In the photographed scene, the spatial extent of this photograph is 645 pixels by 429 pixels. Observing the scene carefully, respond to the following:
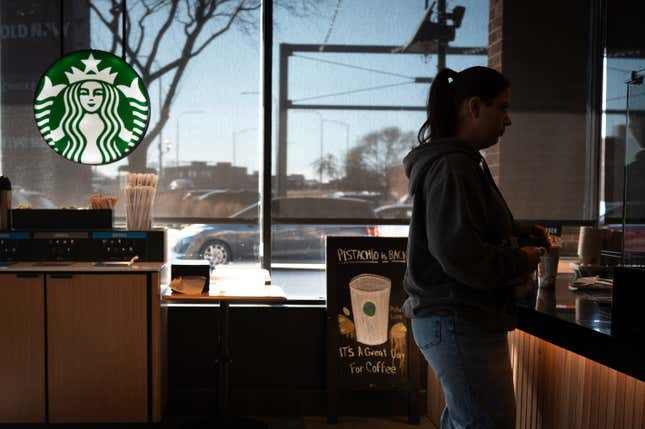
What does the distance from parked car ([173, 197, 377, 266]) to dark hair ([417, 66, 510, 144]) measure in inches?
97.9

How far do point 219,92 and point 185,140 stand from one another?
376 mm

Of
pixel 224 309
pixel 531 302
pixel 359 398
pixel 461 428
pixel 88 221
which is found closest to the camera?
pixel 461 428

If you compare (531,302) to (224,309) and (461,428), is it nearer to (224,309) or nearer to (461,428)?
(461,428)

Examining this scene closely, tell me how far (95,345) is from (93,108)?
1.45m

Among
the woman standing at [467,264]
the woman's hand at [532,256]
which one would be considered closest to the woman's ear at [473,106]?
the woman standing at [467,264]

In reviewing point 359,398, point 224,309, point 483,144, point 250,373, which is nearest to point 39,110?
point 224,309

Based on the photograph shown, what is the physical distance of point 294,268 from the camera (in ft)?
14.9

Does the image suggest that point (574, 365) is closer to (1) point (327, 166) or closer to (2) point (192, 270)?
(2) point (192, 270)

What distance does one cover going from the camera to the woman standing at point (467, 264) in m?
1.80

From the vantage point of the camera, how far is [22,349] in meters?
3.80

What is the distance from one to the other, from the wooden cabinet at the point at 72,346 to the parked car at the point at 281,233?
2.40 ft

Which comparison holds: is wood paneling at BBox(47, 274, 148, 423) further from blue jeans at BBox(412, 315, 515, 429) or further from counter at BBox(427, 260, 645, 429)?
blue jeans at BBox(412, 315, 515, 429)

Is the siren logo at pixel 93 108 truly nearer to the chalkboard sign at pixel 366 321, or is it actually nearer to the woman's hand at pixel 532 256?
the chalkboard sign at pixel 366 321

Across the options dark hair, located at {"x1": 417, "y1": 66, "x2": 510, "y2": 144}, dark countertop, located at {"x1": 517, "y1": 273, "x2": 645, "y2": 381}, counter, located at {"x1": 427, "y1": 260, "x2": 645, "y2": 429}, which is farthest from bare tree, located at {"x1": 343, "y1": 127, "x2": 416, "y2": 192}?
dark hair, located at {"x1": 417, "y1": 66, "x2": 510, "y2": 144}
